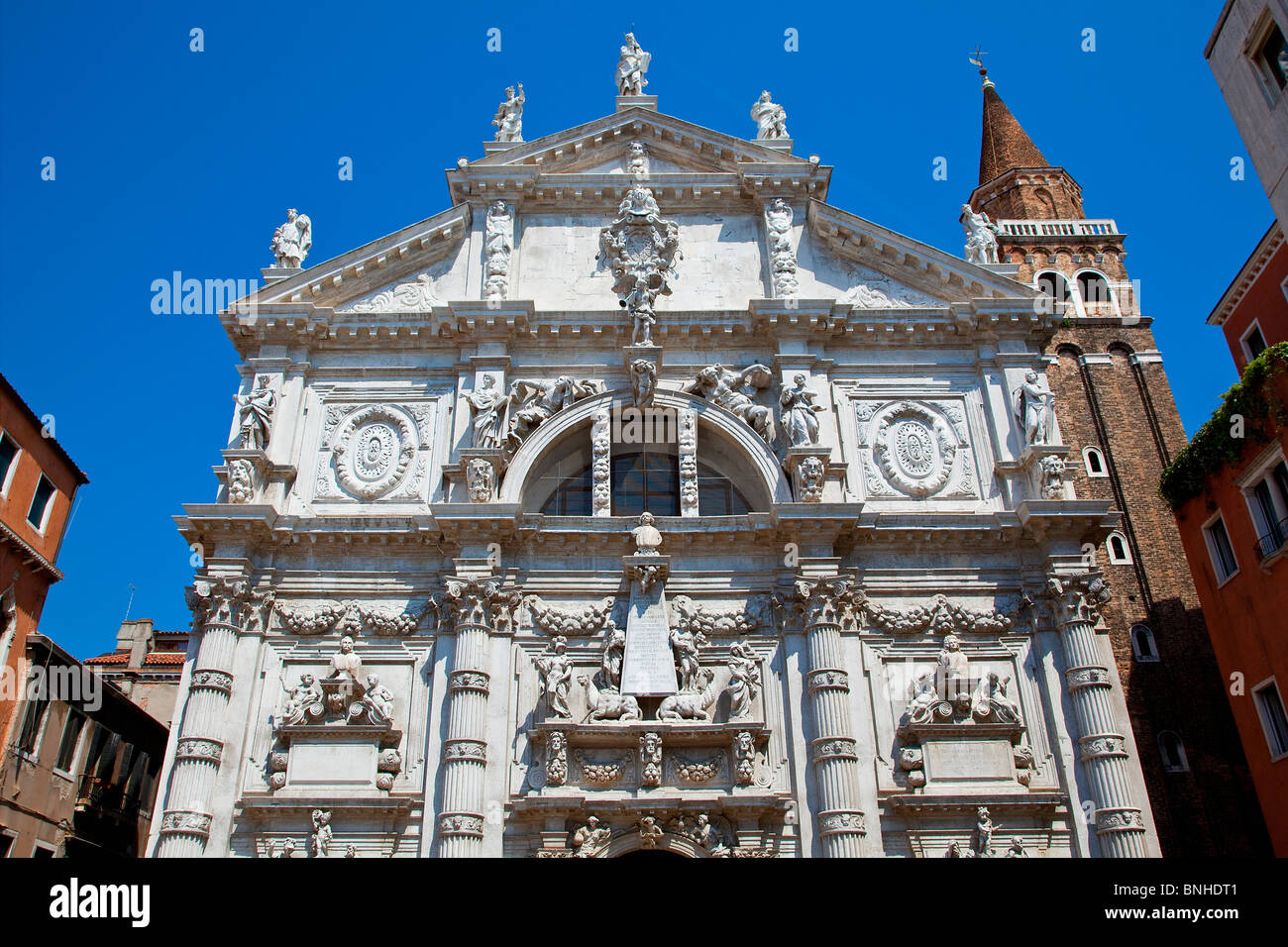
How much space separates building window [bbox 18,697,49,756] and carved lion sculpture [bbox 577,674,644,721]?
1448cm

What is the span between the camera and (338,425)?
20703 mm

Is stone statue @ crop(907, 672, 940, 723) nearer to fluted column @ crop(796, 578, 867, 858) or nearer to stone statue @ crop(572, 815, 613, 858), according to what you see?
fluted column @ crop(796, 578, 867, 858)

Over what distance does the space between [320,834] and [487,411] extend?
8.40 meters

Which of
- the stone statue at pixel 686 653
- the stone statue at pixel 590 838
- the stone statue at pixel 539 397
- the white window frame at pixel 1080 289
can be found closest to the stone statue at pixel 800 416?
the stone statue at pixel 539 397

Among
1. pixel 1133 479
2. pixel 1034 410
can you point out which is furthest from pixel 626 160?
pixel 1133 479

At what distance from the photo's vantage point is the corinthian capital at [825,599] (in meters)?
18.1

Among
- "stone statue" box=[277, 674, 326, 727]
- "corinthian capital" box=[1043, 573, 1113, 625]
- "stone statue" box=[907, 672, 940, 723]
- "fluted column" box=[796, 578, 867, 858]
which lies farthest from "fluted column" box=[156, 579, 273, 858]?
"corinthian capital" box=[1043, 573, 1113, 625]

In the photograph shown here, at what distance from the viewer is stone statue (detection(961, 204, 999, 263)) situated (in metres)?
22.7

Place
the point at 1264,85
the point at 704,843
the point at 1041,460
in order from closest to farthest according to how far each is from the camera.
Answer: the point at 1264,85 < the point at 704,843 < the point at 1041,460

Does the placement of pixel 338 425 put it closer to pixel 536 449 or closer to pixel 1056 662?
pixel 536 449

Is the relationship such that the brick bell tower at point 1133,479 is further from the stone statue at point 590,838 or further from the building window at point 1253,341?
the stone statue at point 590,838

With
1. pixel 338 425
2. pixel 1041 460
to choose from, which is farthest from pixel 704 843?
pixel 338 425

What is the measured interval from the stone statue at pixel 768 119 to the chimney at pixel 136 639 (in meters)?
27.1
